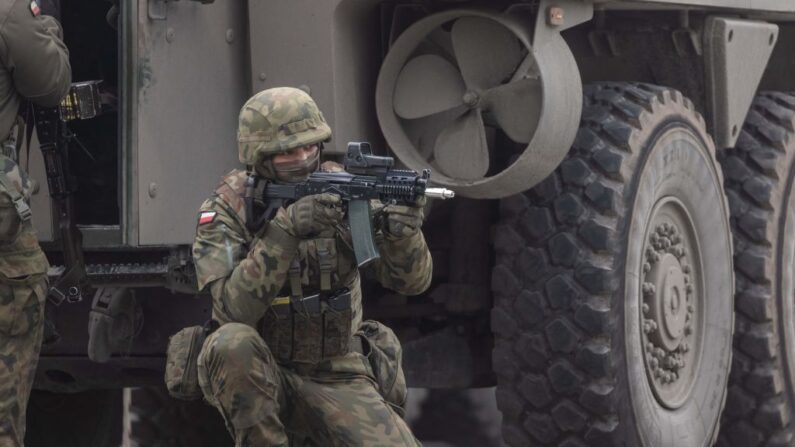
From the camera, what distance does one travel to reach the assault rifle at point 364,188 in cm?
529

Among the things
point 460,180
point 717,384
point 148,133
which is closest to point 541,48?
point 460,180

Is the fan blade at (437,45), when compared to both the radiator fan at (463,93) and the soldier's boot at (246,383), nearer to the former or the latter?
the radiator fan at (463,93)

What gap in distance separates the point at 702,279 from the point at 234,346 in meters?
2.24

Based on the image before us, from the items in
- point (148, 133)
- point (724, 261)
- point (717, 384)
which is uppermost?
point (148, 133)

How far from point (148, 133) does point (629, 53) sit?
219cm

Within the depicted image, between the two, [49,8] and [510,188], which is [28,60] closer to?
[49,8]

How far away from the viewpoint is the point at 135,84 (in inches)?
226

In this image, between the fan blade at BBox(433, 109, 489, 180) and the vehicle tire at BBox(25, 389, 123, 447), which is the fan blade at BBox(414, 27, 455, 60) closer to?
the fan blade at BBox(433, 109, 489, 180)

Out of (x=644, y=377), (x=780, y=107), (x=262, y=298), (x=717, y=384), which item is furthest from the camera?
(x=780, y=107)

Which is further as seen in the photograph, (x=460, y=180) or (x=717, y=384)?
(x=717, y=384)

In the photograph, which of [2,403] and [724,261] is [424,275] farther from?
[724,261]

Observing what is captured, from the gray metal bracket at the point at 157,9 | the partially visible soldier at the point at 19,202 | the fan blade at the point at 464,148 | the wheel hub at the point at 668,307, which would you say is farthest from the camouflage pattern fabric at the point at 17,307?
the wheel hub at the point at 668,307

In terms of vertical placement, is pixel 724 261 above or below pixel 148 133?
below

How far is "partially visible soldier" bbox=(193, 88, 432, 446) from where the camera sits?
539 cm
